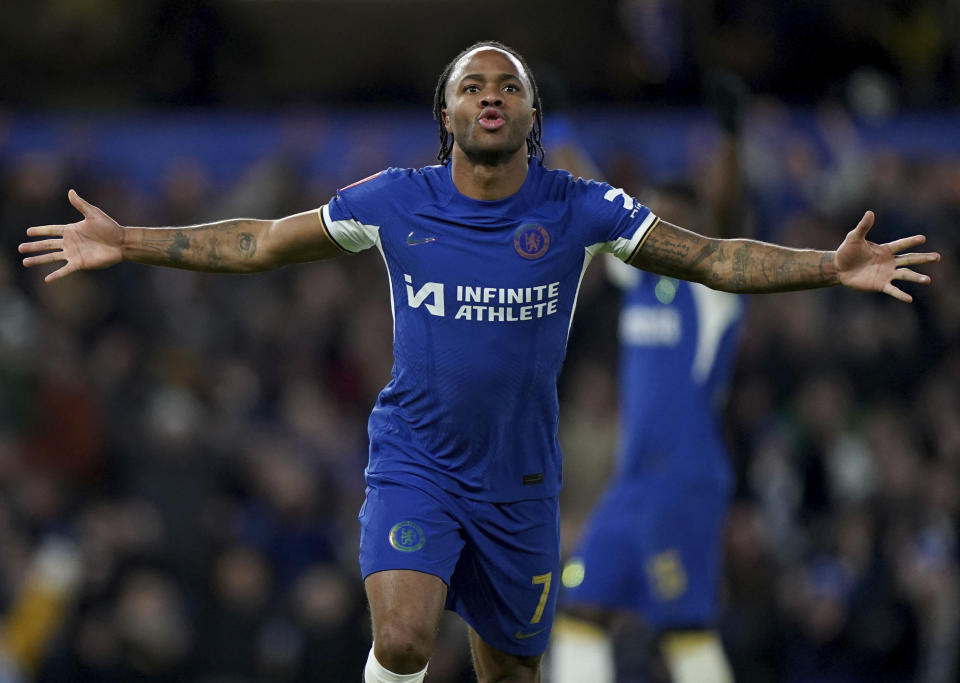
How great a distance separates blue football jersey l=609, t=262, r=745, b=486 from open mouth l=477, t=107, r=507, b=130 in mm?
2801

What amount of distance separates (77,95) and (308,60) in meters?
2.53

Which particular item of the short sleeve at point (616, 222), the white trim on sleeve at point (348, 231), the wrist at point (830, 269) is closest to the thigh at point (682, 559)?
the short sleeve at point (616, 222)

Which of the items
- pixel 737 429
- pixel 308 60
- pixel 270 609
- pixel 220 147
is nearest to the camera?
pixel 270 609

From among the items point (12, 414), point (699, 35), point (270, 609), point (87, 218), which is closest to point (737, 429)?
point (270, 609)

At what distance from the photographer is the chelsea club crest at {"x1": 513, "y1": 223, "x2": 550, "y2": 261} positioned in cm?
539

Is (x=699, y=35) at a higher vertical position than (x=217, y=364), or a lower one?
higher

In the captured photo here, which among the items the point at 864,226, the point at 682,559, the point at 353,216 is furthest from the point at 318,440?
the point at 864,226

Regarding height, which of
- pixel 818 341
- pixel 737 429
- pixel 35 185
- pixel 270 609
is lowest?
pixel 270 609

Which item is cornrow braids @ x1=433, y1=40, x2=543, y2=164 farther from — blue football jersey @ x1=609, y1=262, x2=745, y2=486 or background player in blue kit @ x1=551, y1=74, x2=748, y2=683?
blue football jersey @ x1=609, y1=262, x2=745, y2=486

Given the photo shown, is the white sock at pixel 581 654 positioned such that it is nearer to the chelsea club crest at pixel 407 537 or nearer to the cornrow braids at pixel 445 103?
the chelsea club crest at pixel 407 537

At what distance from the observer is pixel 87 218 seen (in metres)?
5.44

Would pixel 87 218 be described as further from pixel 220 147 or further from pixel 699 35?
pixel 699 35

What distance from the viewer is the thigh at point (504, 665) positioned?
18.7 feet

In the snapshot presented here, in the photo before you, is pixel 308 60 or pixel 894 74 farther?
pixel 308 60
